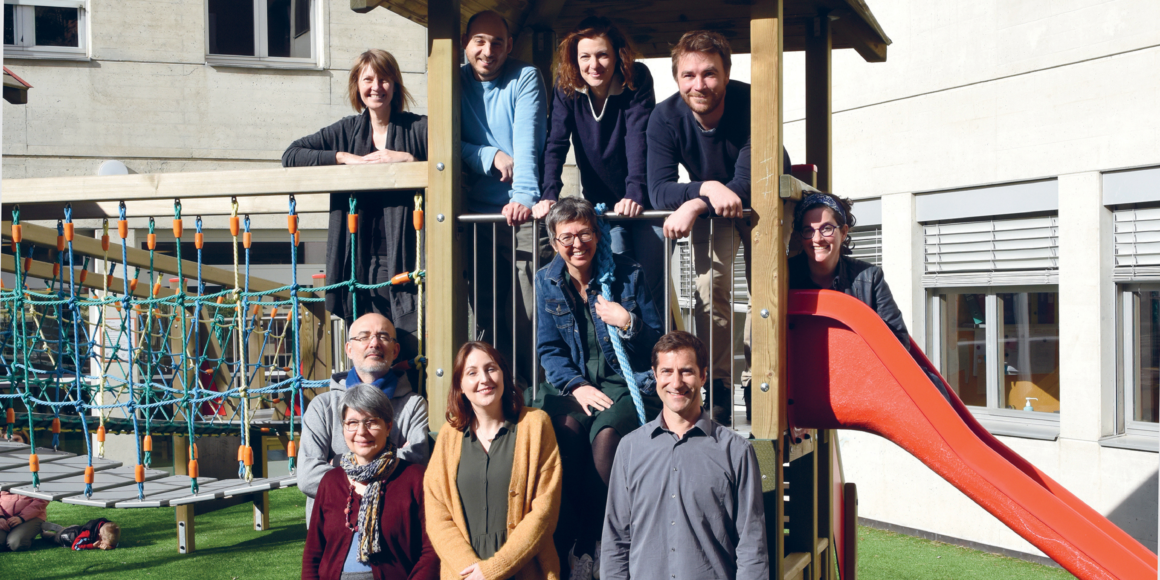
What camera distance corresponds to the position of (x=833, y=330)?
347cm

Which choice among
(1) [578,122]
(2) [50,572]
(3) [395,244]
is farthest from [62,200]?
(2) [50,572]

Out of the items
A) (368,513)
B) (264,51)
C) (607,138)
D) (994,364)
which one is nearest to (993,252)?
(994,364)

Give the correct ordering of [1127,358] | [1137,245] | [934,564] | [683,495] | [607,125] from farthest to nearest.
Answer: [934,564] < [1127,358] < [1137,245] < [607,125] < [683,495]

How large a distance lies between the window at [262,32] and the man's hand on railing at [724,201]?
8.53m

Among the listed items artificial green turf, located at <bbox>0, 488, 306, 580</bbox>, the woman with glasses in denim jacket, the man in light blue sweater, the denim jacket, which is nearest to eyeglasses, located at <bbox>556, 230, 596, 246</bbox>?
the woman with glasses in denim jacket

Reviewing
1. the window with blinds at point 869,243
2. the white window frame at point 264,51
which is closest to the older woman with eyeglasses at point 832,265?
the window with blinds at point 869,243

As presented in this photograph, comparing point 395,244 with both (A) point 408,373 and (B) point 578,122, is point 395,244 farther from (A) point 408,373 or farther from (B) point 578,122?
(B) point 578,122

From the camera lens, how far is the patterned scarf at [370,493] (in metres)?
3.20

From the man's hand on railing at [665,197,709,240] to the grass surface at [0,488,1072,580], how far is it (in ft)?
12.0

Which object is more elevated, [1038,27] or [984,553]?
[1038,27]

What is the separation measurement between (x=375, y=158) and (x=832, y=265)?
1.83 metres

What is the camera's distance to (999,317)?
6988mm

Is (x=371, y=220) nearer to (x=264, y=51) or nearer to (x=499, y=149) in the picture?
(x=499, y=149)

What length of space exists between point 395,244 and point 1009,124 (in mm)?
4565
